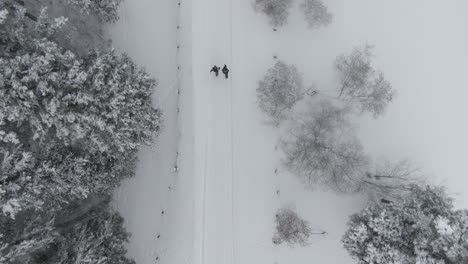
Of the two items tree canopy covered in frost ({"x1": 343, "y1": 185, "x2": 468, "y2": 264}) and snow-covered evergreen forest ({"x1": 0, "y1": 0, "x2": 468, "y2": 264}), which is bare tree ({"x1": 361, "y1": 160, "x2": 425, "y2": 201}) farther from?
tree canopy covered in frost ({"x1": 343, "y1": 185, "x2": 468, "y2": 264})

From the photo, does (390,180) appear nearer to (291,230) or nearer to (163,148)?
(291,230)

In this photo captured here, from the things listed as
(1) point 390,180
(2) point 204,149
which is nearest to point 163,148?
(2) point 204,149

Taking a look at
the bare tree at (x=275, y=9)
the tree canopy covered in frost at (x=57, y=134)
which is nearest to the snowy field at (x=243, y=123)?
the bare tree at (x=275, y=9)

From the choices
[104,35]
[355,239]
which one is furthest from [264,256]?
[104,35]

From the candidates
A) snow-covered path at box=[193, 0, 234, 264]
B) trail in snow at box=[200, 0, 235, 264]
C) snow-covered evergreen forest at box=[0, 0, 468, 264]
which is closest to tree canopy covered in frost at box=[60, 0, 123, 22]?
snow-covered evergreen forest at box=[0, 0, 468, 264]

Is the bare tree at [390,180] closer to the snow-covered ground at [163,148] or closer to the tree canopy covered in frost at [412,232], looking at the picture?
the tree canopy covered in frost at [412,232]
